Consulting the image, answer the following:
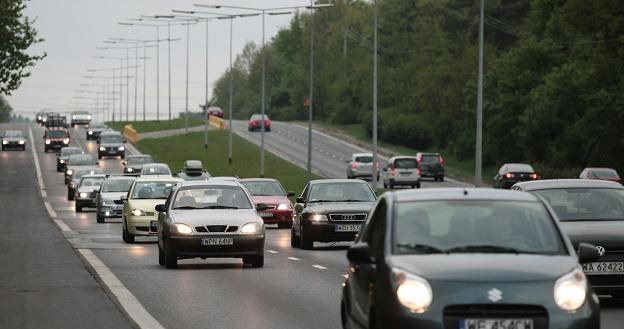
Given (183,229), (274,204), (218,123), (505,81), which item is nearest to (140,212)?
(274,204)

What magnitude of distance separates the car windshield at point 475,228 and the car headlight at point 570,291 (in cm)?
61

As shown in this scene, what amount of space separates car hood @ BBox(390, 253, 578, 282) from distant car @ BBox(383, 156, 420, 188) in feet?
230

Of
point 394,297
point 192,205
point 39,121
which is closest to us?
point 394,297

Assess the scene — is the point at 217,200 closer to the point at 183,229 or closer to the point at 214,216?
the point at 214,216

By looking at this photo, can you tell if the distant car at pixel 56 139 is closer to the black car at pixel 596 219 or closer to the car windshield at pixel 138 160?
the car windshield at pixel 138 160

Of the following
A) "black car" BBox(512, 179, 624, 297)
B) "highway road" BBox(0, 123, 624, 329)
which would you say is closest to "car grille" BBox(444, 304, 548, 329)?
"highway road" BBox(0, 123, 624, 329)

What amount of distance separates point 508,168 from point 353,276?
62674mm

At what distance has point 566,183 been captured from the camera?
64.9 feet

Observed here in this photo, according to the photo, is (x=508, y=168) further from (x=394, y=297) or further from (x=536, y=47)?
(x=394, y=297)

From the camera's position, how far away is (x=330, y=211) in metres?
32.7

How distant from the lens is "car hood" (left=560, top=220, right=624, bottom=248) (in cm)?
1823

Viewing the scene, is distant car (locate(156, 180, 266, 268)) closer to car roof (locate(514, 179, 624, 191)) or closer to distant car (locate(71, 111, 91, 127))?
car roof (locate(514, 179, 624, 191))

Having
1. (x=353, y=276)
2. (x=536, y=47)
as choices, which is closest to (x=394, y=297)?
(x=353, y=276)

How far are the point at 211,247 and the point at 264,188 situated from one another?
22415 millimetres
